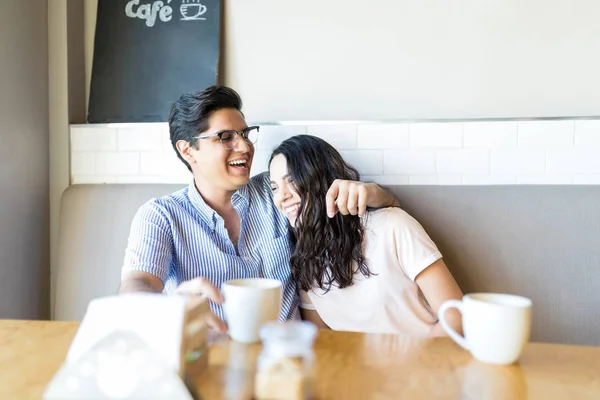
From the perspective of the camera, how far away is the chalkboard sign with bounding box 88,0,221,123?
7.00ft

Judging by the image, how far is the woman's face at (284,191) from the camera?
160 centimetres

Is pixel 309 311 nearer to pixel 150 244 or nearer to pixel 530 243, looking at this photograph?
pixel 150 244

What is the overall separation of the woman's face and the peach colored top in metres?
0.20

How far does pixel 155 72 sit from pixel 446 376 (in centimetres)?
169

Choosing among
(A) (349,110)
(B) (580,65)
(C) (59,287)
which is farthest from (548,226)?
(C) (59,287)

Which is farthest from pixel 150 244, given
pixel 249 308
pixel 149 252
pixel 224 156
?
pixel 249 308

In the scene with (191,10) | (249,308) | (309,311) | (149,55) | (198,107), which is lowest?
(309,311)

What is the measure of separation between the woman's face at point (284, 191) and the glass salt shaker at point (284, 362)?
89 centimetres

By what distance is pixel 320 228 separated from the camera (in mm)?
1584

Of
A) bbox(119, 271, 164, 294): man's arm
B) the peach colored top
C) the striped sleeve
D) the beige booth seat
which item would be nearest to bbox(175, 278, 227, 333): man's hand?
bbox(119, 271, 164, 294): man's arm

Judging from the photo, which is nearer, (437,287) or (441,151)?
(437,287)

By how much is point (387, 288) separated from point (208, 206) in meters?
0.58

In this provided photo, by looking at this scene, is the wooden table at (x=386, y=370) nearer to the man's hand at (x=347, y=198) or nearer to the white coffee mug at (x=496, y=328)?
the white coffee mug at (x=496, y=328)

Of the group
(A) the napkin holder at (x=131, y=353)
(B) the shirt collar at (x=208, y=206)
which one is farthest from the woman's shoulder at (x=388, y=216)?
(A) the napkin holder at (x=131, y=353)
